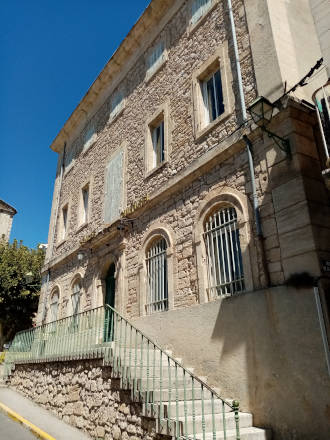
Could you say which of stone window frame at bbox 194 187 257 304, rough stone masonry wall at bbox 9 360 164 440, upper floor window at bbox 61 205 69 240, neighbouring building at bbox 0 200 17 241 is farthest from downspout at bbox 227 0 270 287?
neighbouring building at bbox 0 200 17 241

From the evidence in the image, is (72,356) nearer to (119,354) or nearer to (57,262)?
(119,354)

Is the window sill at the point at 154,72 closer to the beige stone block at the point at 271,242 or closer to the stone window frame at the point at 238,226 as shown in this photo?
the stone window frame at the point at 238,226

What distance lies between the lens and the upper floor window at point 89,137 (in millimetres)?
13270

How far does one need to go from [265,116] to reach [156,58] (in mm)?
Answer: 5617

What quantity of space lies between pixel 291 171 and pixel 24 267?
58.4 ft

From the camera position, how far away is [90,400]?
19.7ft

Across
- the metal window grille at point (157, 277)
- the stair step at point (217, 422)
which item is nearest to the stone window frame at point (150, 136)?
the metal window grille at point (157, 277)

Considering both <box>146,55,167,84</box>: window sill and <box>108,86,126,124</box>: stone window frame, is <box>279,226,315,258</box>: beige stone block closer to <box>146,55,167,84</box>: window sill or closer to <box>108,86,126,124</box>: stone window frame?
<box>146,55,167,84</box>: window sill

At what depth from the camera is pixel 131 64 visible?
452 inches

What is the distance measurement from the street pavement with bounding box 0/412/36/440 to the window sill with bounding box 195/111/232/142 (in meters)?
6.24

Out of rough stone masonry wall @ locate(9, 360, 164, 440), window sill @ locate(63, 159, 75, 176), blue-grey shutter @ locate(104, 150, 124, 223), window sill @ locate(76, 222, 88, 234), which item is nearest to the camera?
rough stone masonry wall @ locate(9, 360, 164, 440)

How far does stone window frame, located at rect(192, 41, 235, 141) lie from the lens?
682cm

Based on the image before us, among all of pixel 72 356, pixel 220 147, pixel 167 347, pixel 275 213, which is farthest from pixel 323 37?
pixel 72 356

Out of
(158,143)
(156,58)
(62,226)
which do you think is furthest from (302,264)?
(62,226)
